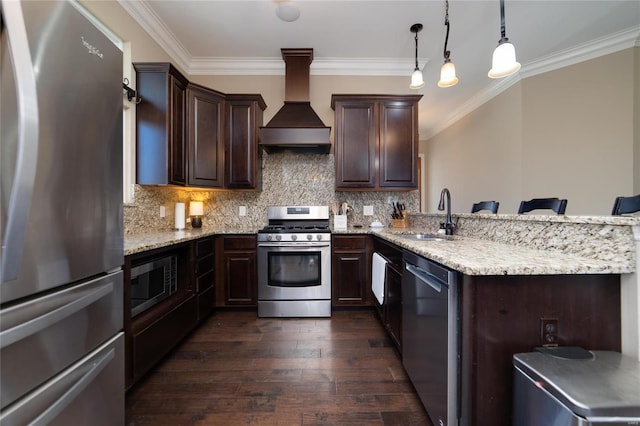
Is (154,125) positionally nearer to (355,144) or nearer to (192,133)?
(192,133)

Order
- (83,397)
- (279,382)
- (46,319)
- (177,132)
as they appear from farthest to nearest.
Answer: (177,132)
(279,382)
(83,397)
(46,319)

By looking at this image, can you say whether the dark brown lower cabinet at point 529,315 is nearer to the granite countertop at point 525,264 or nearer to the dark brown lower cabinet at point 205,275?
the granite countertop at point 525,264

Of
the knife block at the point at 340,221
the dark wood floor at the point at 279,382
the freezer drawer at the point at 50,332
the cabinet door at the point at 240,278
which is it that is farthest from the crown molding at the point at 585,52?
the freezer drawer at the point at 50,332

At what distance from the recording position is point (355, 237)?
2711 millimetres

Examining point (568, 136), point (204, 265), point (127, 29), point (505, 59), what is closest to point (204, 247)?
point (204, 265)

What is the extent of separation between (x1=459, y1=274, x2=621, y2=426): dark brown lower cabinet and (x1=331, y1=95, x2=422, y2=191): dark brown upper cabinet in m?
2.07

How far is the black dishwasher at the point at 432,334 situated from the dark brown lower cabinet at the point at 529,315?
77 millimetres

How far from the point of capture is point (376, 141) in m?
2.90

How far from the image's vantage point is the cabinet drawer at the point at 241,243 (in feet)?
8.98

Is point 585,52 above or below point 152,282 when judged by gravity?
above

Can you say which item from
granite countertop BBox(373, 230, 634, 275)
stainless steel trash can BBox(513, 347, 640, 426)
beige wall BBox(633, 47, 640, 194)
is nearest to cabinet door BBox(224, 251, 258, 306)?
granite countertop BBox(373, 230, 634, 275)

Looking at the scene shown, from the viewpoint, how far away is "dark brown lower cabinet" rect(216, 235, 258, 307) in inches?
107

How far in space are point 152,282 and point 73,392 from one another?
0.97 metres

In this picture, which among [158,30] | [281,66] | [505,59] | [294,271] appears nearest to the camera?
[505,59]
